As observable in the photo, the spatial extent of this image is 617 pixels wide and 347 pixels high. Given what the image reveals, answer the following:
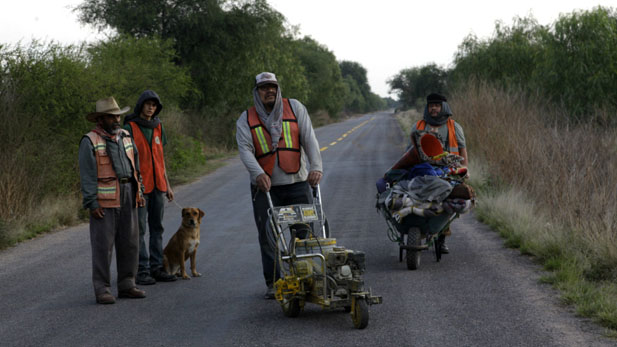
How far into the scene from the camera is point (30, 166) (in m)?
13.7

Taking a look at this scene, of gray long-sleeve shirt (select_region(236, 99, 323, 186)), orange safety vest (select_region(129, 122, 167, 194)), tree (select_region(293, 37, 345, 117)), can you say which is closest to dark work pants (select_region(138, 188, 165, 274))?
orange safety vest (select_region(129, 122, 167, 194))

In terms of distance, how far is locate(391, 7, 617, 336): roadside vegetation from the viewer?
791 centimetres

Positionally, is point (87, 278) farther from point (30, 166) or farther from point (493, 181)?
point (493, 181)

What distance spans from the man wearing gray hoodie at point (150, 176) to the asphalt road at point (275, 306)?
1.03 ft

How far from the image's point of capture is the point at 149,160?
8.20 meters

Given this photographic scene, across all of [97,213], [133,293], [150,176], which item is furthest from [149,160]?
[133,293]

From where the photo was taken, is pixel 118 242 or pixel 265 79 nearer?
pixel 265 79

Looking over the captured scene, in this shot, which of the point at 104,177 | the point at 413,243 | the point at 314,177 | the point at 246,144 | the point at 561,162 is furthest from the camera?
the point at 561,162

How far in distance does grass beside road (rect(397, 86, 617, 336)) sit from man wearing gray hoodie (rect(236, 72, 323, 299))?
2.77 m

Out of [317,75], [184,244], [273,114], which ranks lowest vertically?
[184,244]

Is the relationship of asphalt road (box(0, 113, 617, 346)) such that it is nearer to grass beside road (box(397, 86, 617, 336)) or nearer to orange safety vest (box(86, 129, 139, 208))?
grass beside road (box(397, 86, 617, 336))

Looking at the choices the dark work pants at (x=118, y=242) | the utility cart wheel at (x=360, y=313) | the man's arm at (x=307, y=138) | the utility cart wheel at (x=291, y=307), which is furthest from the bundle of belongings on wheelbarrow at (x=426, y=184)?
the dark work pants at (x=118, y=242)

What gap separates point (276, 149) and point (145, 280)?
2526 millimetres

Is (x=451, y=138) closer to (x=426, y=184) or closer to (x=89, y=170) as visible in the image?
(x=426, y=184)
